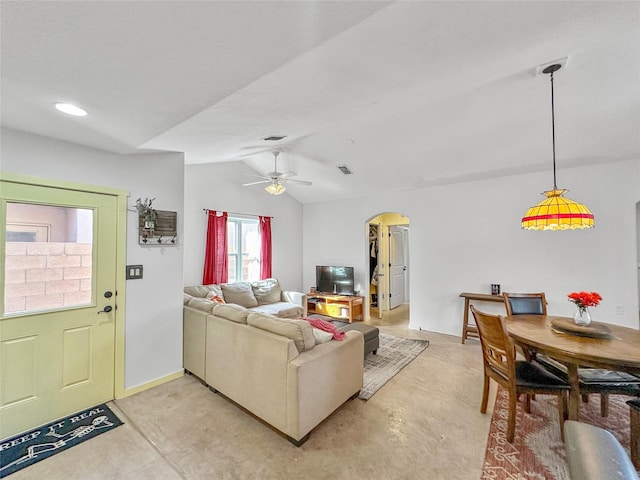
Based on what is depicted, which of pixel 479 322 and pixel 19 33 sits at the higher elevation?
pixel 19 33

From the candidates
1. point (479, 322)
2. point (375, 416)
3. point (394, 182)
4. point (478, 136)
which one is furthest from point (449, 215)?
point (375, 416)

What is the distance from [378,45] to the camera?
55.9 inches

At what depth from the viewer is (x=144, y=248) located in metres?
2.96

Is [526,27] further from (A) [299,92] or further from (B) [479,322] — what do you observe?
(B) [479,322]

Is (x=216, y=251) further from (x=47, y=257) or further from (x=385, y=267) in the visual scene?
(x=385, y=267)

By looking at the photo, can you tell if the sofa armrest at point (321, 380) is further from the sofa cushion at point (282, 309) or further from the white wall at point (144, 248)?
the sofa cushion at point (282, 309)

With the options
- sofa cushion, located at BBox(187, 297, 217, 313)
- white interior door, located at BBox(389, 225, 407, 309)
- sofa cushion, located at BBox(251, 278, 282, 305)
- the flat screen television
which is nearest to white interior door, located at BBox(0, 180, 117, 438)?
sofa cushion, located at BBox(187, 297, 217, 313)

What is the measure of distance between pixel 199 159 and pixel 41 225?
186cm

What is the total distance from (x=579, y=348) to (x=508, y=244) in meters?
2.67

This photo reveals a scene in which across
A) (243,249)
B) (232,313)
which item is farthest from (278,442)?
(243,249)

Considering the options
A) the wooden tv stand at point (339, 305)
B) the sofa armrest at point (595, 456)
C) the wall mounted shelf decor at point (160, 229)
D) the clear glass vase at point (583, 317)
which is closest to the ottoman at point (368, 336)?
the wooden tv stand at point (339, 305)

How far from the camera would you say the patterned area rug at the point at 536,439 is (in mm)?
1833

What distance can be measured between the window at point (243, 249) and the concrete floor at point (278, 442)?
9.11 ft

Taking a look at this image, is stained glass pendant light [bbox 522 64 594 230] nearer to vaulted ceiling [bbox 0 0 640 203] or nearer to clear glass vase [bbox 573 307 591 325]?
vaulted ceiling [bbox 0 0 640 203]
